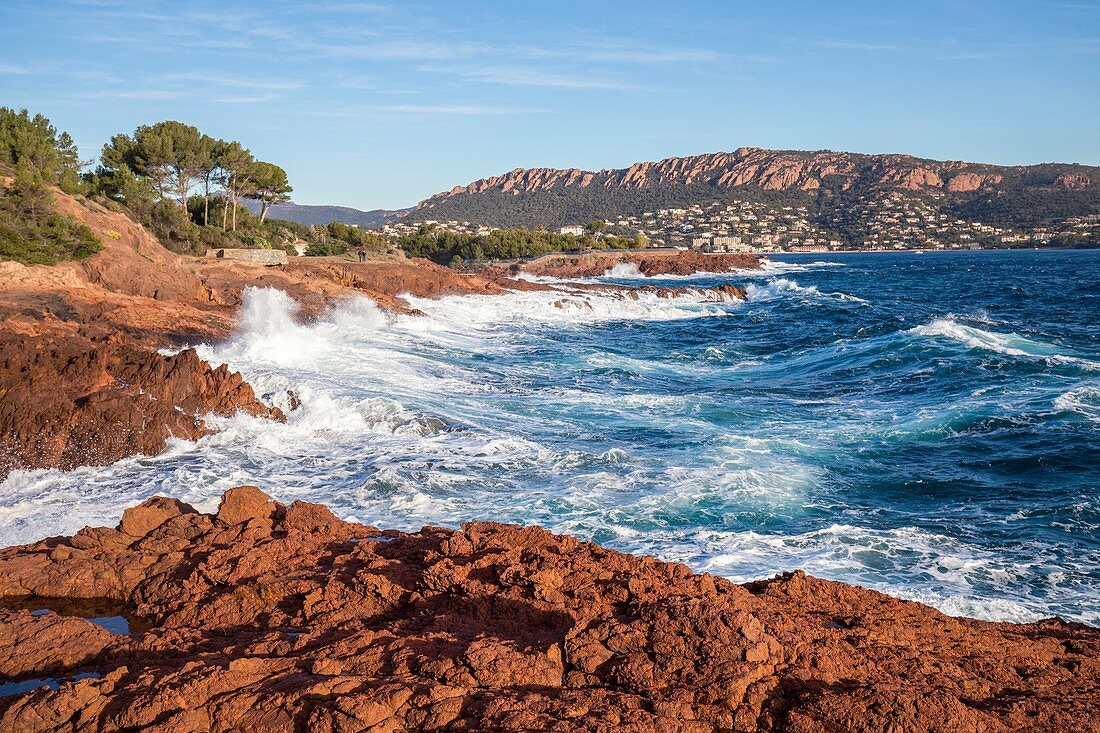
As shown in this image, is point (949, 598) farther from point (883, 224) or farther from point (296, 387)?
point (883, 224)

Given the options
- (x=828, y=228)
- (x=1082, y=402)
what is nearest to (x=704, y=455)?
(x=1082, y=402)

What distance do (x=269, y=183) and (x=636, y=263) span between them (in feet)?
119

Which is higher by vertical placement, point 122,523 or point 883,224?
point 883,224

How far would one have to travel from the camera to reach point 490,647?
419cm

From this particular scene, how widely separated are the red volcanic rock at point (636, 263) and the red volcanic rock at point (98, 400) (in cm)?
5588

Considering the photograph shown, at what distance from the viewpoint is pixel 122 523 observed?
679 centimetres

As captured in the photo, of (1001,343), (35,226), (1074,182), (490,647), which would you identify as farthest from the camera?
(1074,182)

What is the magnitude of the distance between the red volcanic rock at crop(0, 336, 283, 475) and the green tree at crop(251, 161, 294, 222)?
37108 mm

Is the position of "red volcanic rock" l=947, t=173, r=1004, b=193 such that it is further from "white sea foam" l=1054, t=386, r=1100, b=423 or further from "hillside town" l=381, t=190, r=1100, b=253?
"white sea foam" l=1054, t=386, r=1100, b=423

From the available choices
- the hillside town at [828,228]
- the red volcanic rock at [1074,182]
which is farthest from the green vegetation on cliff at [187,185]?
the red volcanic rock at [1074,182]

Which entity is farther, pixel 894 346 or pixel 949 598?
pixel 894 346

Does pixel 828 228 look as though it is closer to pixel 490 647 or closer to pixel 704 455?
pixel 704 455

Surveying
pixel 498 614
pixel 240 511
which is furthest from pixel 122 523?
pixel 498 614

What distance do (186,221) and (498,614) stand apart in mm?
38732
